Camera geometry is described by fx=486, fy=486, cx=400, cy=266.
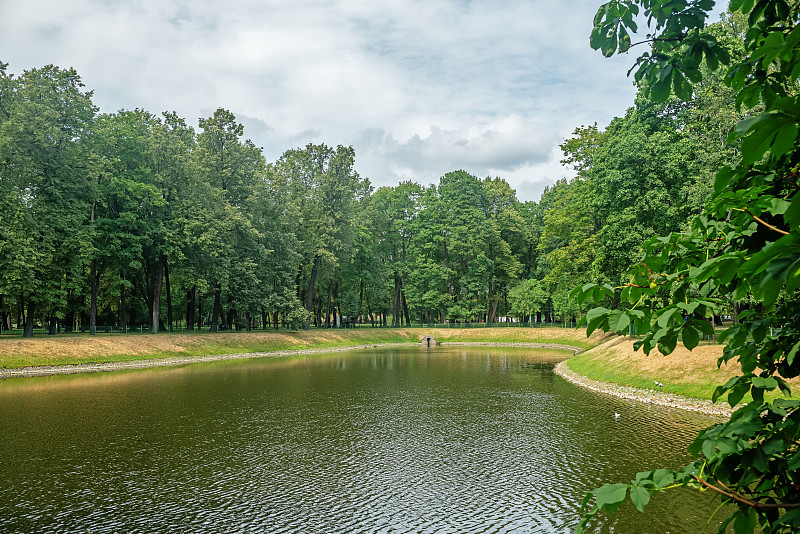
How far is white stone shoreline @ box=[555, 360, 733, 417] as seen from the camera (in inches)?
824

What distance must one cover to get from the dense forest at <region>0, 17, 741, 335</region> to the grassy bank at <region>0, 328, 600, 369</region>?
3.36m

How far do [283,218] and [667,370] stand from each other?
4695 centimetres

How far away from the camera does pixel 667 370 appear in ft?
87.8

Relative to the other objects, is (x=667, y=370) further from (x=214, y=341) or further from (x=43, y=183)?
(x=43, y=183)

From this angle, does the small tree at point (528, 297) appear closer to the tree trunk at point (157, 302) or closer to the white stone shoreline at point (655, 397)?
the white stone shoreline at point (655, 397)

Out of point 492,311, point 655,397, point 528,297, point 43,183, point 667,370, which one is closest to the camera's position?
point 655,397

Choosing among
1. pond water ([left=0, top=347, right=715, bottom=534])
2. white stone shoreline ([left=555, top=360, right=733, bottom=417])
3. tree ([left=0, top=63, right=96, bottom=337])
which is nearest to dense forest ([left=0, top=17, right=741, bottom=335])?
tree ([left=0, top=63, right=96, bottom=337])

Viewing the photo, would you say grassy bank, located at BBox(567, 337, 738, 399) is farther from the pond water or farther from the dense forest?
the dense forest

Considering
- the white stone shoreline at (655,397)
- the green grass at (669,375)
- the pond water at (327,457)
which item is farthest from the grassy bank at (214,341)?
the white stone shoreline at (655,397)

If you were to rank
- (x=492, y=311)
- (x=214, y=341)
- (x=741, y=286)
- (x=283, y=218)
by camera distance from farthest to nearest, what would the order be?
(x=492, y=311), (x=283, y=218), (x=214, y=341), (x=741, y=286)

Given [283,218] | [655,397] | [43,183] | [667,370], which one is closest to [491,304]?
[283,218]

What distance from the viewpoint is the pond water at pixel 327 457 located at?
1140 cm

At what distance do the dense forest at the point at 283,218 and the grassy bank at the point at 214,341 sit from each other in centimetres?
336

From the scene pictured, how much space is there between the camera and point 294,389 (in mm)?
29406
